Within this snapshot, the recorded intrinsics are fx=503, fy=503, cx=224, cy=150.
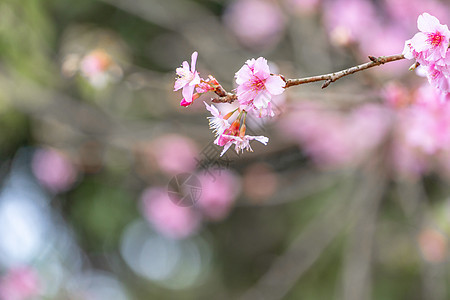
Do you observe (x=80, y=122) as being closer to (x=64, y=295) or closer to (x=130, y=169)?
(x=130, y=169)

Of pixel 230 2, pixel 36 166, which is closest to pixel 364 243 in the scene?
pixel 230 2

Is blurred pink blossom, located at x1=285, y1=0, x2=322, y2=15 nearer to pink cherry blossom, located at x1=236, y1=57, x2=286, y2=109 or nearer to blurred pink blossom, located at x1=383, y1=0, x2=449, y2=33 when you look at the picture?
blurred pink blossom, located at x1=383, y1=0, x2=449, y2=33

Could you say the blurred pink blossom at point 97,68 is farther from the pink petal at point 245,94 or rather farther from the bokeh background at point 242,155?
the pink petal at point 245,94

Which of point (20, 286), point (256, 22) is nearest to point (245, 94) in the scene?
point (256, 22)

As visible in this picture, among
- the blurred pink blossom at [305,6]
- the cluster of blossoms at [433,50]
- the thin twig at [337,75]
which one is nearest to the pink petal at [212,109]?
the thin twig at [337,75]

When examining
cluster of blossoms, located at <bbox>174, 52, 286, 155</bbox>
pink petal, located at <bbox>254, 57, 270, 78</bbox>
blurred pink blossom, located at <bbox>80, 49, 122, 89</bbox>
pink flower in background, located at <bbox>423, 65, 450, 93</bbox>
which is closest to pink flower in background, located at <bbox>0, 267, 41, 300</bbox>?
blurred pink blossom, located at <bbox>80, 49, 122, 89</bbox>

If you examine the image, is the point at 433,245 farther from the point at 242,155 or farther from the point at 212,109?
the point at 212,109
